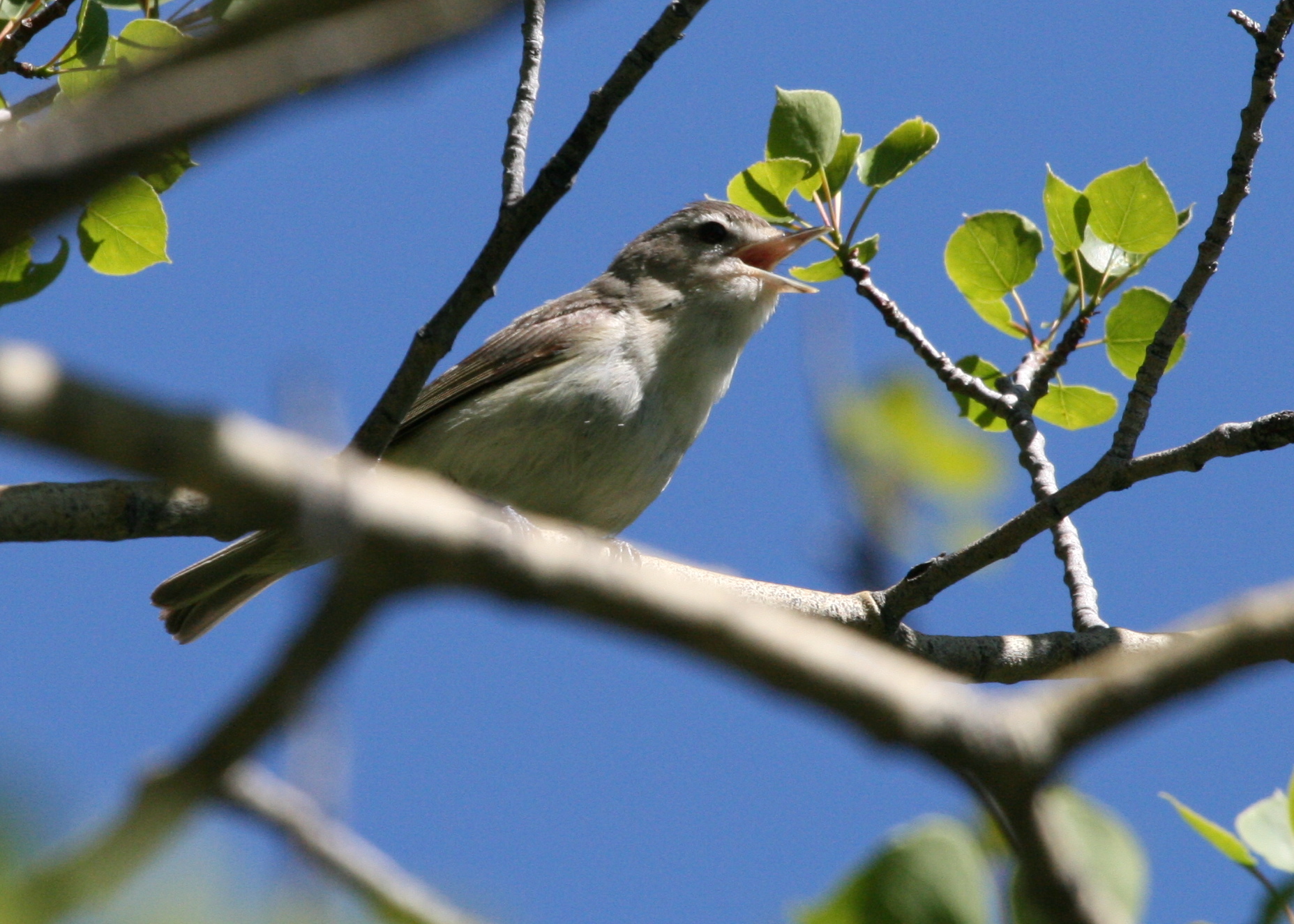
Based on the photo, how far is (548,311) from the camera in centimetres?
754

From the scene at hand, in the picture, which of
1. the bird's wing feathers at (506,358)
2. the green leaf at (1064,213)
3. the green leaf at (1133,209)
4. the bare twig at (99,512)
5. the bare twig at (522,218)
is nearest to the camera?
the bare twig at (522,218)

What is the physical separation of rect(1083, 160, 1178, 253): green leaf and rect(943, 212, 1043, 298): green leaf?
0.35 meters

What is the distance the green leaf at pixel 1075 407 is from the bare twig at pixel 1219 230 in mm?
864

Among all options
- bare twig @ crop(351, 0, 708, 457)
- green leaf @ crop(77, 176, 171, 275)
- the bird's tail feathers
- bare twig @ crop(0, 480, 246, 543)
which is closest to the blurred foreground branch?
bare twig @ crop(351, 0, 708, 457)

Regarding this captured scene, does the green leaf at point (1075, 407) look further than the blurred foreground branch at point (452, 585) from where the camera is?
Yes

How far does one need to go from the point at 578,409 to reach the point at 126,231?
233cm

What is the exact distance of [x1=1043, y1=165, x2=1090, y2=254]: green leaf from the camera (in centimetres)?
508

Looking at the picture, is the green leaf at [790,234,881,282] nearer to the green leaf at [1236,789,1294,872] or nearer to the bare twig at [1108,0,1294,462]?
the bare twig at [1108,0,1294,462]

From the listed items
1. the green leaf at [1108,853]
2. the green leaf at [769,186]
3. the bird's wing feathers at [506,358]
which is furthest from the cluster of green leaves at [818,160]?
the green leaf at [1108,853]

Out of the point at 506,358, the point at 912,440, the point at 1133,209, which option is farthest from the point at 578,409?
the point at 912,440

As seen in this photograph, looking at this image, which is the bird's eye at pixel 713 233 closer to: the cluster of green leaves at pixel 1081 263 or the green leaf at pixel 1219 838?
the cluster of green leaves at pixel 1081 263

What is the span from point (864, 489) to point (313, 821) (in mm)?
1264

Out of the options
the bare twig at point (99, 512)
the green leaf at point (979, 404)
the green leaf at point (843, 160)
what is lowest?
the bare twig at point (99, 512)

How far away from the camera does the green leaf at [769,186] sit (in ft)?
16.7
